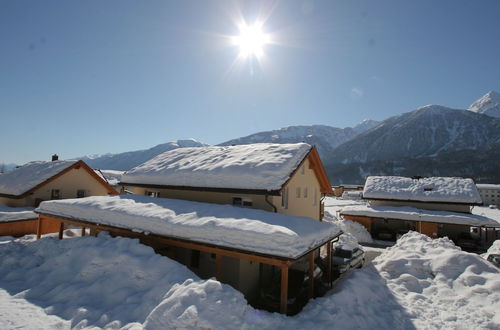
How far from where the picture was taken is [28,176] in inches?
979

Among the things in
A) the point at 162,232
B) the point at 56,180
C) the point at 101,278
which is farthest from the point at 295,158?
the point at 56,180

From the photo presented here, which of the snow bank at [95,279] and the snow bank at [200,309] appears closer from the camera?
the snow bank at [200,309]

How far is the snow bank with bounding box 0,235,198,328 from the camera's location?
28.1ft

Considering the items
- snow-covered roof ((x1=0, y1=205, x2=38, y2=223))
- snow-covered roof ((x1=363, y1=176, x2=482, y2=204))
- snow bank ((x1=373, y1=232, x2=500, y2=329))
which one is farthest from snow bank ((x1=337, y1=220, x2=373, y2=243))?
snow-covered roof ((x1=0, y1=205, x2=38, y2=223))

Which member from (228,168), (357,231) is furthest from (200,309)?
(357,231)

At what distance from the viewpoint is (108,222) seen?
42.7 ft

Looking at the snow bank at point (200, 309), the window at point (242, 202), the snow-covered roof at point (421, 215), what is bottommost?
the snow bank at point (200, 309)

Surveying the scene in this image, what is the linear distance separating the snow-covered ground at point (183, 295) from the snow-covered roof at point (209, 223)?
118 centimetres

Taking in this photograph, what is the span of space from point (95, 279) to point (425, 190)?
1165 inches

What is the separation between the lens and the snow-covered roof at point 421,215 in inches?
906

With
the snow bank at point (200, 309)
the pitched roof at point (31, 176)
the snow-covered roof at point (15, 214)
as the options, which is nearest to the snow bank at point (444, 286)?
the snow bank at point (200, 309)

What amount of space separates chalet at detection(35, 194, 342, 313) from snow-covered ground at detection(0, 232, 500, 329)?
975mm

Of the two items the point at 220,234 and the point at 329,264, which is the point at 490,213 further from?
the point at 220,234

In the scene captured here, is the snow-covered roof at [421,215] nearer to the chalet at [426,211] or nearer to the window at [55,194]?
the chalet at [426,211]
